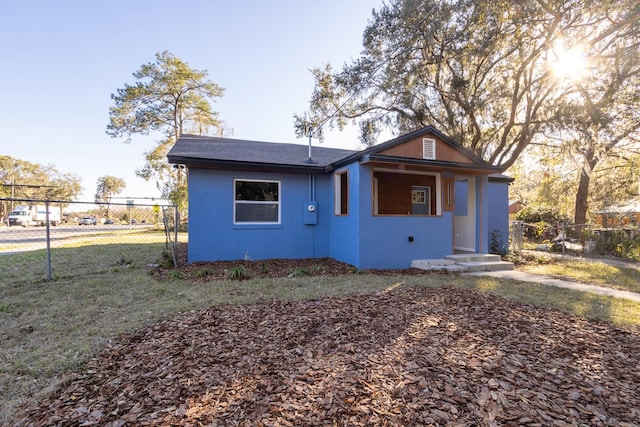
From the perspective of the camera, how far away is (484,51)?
32.9 feet

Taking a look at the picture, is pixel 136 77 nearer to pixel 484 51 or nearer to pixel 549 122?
pixel 484 51

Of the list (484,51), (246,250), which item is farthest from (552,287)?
(484,51)

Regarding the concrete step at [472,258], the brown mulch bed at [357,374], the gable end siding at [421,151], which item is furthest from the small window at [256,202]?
the concrete step at [472,258]

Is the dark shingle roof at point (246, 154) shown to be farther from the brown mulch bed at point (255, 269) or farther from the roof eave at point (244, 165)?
the brown mulch bed at point (255, 269)

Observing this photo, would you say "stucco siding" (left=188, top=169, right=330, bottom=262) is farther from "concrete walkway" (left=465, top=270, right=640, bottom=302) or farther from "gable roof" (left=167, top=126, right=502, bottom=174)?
"concrete walkway" (left=465, top=270, right=640, bottom=302)

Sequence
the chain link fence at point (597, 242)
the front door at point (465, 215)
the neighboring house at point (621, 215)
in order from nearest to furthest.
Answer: the front door at point (465, 215) → the chain link fence at point (597, 242) → the neighboring house at point (621, 215)

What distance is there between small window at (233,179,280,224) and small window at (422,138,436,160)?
4226 millimetres

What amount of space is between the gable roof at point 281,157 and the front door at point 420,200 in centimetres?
245

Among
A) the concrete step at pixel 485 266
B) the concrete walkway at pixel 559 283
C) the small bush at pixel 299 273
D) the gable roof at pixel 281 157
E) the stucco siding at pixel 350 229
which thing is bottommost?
the concrete walkway at pixel 559 283

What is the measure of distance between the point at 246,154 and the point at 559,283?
8318mm

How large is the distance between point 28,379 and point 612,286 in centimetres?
935

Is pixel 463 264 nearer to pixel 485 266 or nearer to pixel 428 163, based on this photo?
pixel 485 266

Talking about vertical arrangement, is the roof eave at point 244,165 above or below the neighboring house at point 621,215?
above

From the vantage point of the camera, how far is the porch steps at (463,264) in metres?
7.51
